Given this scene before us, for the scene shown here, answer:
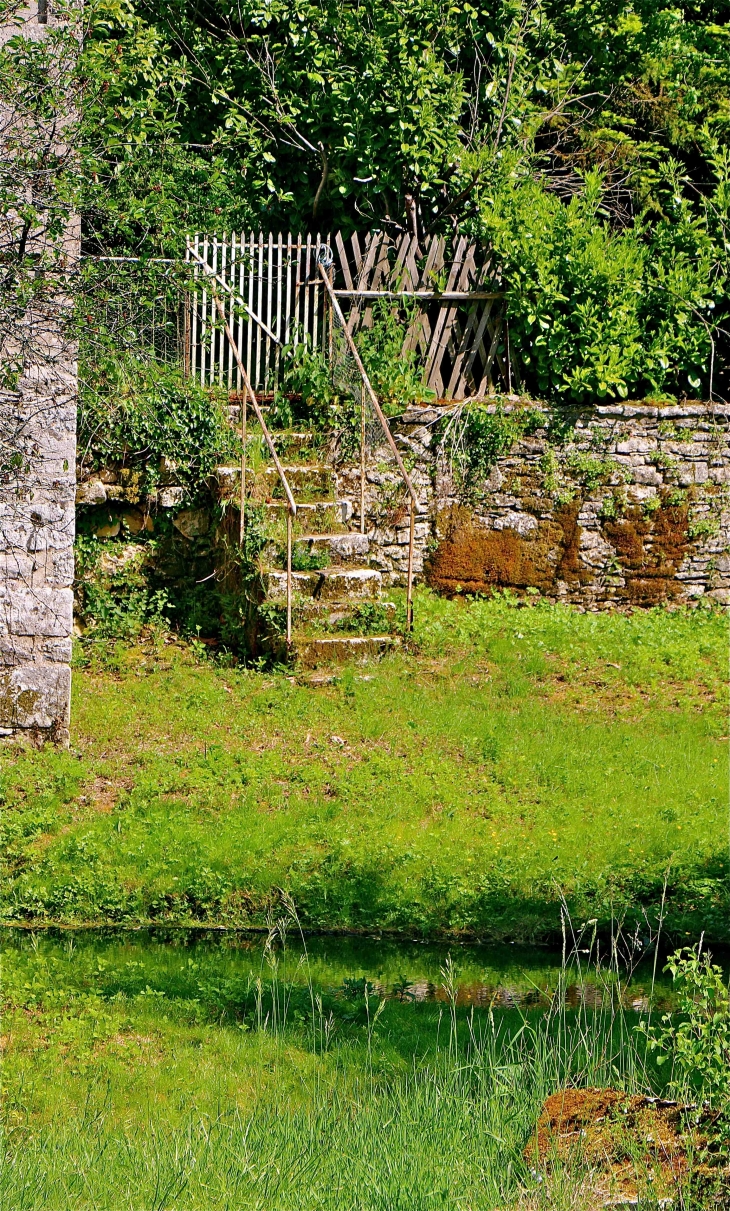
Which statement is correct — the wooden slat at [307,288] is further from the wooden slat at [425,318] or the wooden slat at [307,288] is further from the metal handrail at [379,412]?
the wooden slat at [425,318]

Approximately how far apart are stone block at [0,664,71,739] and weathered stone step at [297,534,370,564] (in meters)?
2.60

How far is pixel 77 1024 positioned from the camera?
5.92 metres

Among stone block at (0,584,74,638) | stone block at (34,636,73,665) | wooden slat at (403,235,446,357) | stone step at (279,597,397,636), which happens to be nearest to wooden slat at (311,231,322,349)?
wooden slat at (403,235,446,357)

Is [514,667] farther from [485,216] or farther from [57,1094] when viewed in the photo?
[57,1094]

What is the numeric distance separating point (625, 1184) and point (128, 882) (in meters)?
4.24

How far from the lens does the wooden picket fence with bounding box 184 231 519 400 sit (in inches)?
480

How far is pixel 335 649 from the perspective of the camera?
1030 cm

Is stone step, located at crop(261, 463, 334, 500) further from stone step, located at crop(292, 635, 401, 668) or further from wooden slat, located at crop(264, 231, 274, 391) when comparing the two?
stone step, located at crop(292, 635, 401, 668)

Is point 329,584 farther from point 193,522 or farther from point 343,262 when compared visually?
point 343,262

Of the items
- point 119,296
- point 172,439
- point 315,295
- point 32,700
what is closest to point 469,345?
point 315,295

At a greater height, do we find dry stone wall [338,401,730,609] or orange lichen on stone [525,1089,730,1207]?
dry stone wall [338,401,730,609]

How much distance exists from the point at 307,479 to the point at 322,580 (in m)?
1.34

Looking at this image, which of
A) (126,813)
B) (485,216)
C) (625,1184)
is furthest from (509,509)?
(625,1184)

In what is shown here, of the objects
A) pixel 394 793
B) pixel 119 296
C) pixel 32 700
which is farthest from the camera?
pixel 32 700
